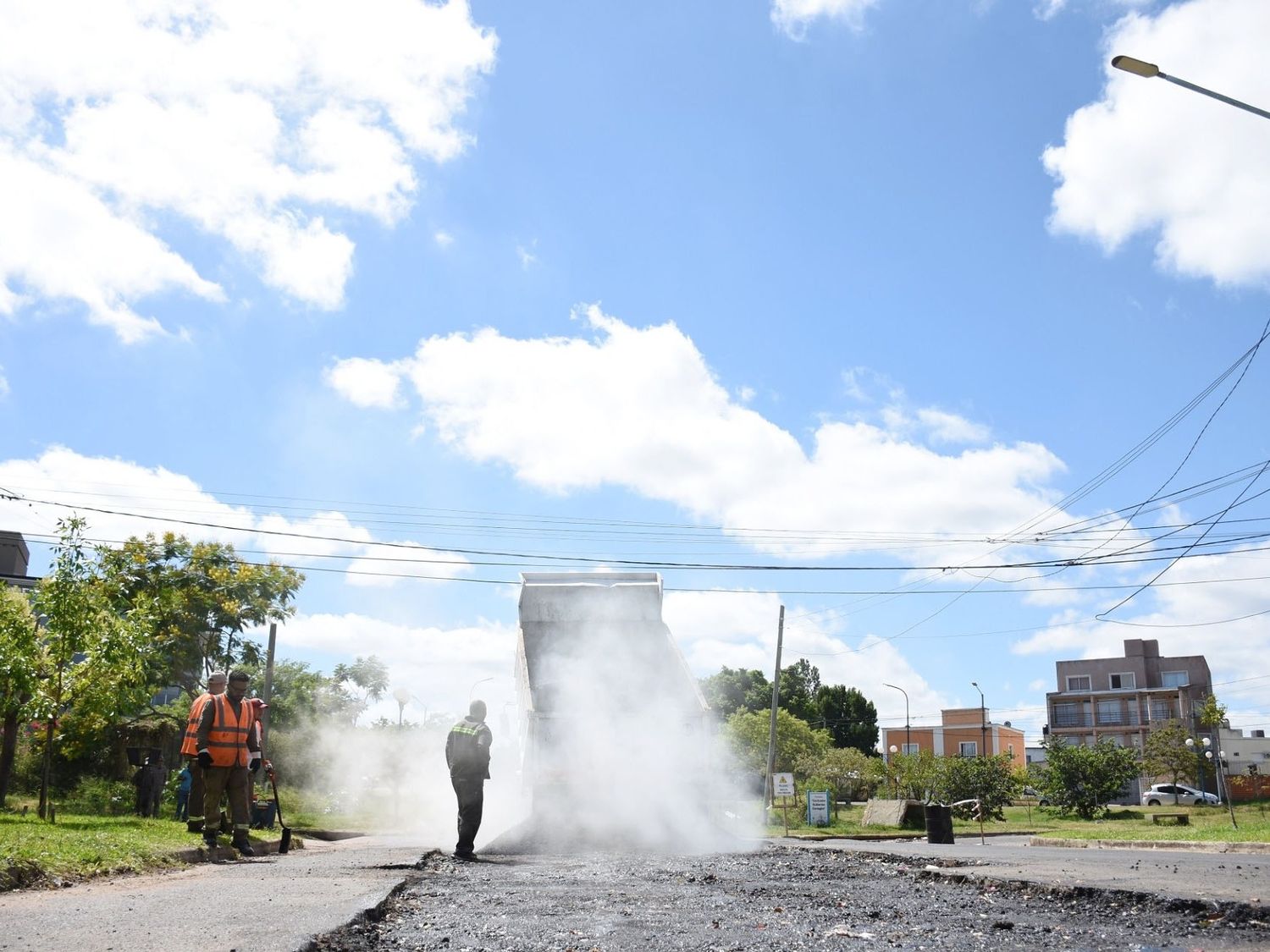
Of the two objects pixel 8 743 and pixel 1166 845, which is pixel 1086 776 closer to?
pixel 1166 845

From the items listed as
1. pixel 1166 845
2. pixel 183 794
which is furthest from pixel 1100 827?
pixel 183 794

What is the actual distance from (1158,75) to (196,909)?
1069cm

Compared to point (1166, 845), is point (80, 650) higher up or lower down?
higher up

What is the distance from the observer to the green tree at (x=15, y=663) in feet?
41.6

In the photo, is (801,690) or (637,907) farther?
(801,690)

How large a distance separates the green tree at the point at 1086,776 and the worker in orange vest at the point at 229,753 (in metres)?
32.8

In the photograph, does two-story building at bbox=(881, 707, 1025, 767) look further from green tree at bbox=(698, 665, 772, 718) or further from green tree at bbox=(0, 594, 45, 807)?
green tree at bbox=(0, 594, 45, 807)

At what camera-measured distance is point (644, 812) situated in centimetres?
1477

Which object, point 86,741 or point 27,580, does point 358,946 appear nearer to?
point 86,741

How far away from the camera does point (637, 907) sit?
5844 millimetres

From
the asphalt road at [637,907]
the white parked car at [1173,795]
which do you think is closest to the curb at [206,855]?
the asphalt road at [637,907]

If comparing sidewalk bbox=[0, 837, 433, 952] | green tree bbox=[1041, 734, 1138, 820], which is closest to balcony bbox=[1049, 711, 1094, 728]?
green tree bbox=[1041, 734, 1138, 820]

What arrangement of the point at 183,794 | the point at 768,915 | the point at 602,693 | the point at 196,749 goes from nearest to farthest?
the point at 768,915, the point at 196,749, the point at 183,794, the point at 602,693

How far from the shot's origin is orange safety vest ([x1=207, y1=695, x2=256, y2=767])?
932 cm
